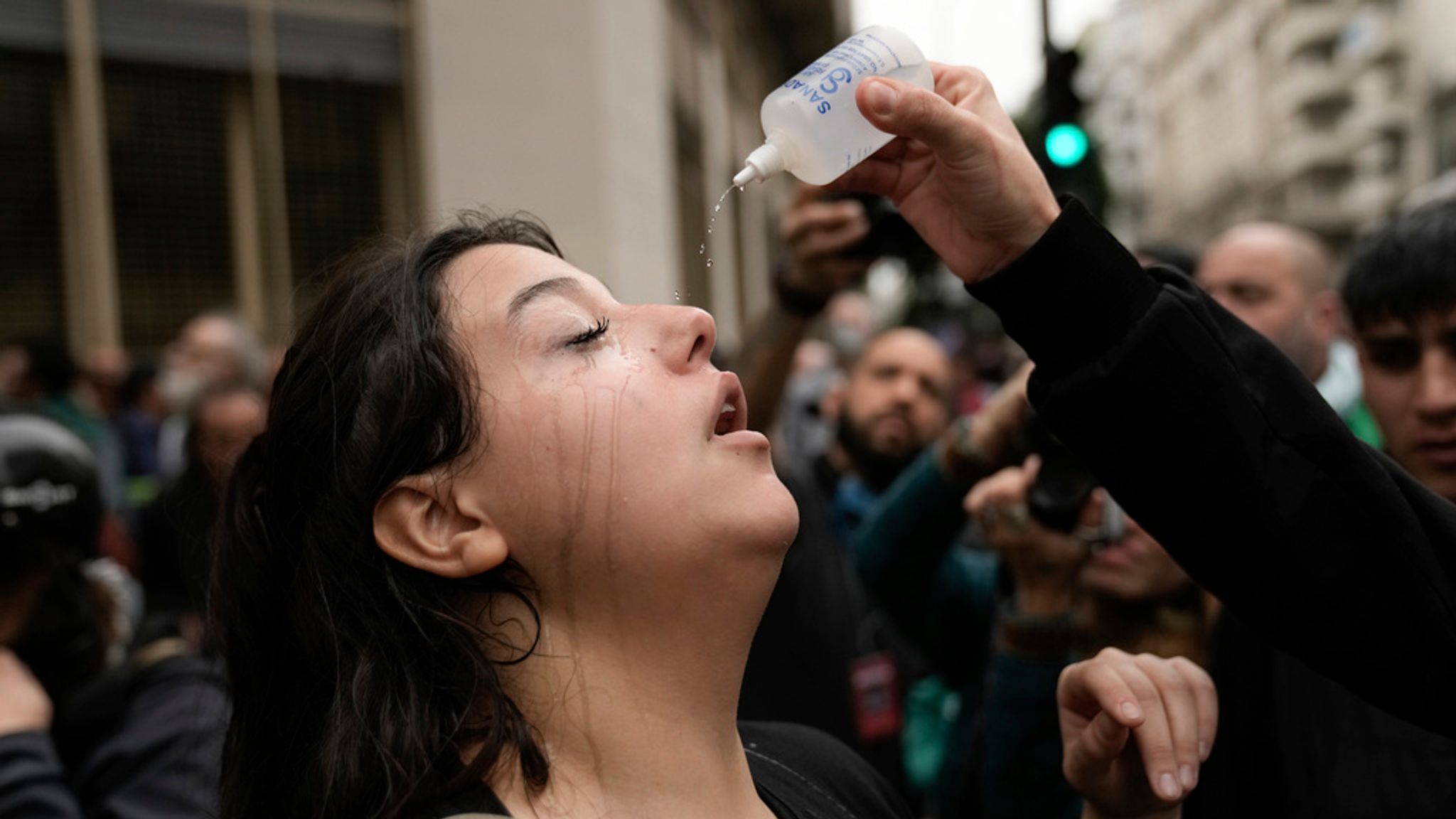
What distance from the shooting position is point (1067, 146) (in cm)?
423

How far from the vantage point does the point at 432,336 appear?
1.54m

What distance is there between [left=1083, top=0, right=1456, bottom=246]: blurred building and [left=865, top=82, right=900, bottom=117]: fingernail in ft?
142

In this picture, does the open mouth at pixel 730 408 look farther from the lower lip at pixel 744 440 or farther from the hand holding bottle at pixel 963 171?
the hand holding bottle at pixel 963 171

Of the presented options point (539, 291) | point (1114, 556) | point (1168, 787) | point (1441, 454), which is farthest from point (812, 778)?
point (1441, 454)

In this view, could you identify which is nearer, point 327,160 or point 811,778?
point 811,778

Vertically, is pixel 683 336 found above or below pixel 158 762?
above

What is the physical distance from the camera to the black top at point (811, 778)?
5.41ft

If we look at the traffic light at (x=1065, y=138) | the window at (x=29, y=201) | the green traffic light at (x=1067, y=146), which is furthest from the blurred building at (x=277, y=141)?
the green traffic light at (x=1067, y=146)

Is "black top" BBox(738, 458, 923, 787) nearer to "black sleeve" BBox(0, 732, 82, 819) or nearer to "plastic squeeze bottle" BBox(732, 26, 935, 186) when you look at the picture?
"black sleeve" BBox(0, 732, 82, 819)

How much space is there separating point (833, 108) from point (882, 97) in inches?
11.1

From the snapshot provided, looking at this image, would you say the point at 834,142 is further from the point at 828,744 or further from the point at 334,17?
the point at 334,17

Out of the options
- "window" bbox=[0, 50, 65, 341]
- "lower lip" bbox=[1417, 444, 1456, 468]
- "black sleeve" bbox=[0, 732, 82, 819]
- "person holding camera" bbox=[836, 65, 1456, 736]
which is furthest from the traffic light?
"window" bbox=[0, 50, 65, 341]

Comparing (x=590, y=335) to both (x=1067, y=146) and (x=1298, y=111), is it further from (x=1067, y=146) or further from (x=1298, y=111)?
(x=1298, y=111)

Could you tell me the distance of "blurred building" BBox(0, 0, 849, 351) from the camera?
7.09 meters
